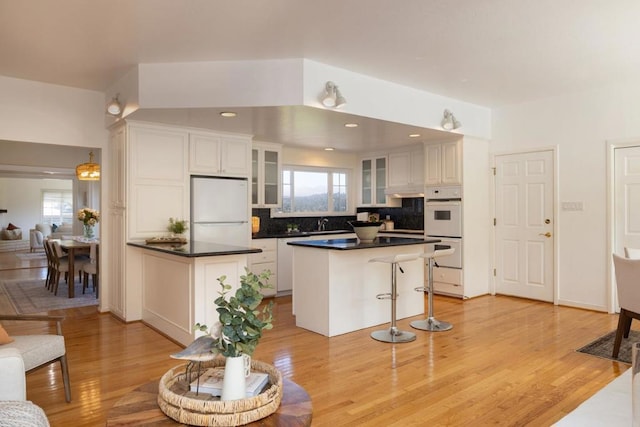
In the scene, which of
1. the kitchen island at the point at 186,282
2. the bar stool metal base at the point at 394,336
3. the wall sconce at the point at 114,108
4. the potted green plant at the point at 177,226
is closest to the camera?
the kitchen island at the point at 186,282

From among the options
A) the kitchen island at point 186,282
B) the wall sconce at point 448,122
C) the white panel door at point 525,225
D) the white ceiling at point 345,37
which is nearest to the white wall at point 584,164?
the white panel door at point 525,225

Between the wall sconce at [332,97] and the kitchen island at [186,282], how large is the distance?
149 centimetres

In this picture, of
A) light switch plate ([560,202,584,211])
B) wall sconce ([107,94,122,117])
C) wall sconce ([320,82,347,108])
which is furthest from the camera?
light switch plate ([560,202,584,211])

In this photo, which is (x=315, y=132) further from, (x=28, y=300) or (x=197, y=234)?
(x=28, y=300)

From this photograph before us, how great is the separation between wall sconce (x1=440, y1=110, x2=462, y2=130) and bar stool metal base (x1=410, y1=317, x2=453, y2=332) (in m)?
2.35

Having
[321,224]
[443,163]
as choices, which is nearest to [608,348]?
[443,163]

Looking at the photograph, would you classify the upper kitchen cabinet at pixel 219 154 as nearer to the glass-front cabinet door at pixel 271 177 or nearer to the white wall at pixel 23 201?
the glass-front cabinet door at pixel 271 177

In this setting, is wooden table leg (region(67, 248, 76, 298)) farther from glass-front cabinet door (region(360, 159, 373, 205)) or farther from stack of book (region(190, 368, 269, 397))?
stack of book (region(190, 368, 269, 397))

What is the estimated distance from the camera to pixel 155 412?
4.82ft

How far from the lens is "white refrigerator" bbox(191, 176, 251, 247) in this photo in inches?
209

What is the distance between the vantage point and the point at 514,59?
414cm

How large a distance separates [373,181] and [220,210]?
3.12 m

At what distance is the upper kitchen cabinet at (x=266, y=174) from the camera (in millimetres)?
6414

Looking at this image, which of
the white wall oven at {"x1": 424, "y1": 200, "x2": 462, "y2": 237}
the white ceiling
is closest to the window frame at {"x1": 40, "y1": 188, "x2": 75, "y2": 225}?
the white ceiling
